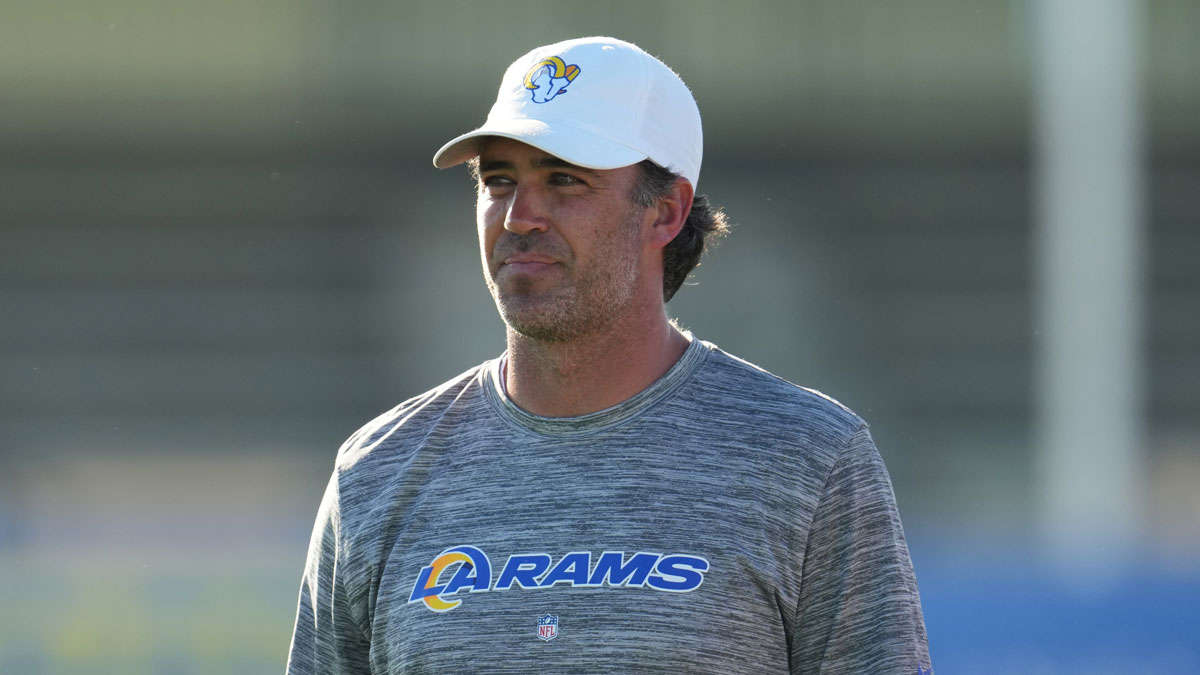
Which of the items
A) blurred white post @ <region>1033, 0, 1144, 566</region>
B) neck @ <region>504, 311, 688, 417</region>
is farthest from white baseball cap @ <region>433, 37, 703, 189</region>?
blurred white post @ <region>1033, 0, 1144, 566</region>

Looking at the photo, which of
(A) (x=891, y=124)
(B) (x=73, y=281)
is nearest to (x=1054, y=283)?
(A) (x=891, y=124)

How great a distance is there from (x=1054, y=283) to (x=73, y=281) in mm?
7579

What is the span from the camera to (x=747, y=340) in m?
11.7

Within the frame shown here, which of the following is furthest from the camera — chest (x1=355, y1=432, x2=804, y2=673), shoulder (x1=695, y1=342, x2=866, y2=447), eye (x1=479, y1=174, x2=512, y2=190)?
eye (x1=479, y1=174, x2=512, y2=190)

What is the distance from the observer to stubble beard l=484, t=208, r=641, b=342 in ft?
6.93

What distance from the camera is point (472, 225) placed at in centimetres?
1195

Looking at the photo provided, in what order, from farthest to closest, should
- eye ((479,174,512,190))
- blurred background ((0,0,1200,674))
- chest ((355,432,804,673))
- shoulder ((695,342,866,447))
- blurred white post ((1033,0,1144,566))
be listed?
blurred background ((0,0,1200,674)) < blurred white post ((1033,0,1144,566)) < eye ((479,174,512,190)) < shoulder ((695,342,866,447)) < chest ((355,432,804,673))

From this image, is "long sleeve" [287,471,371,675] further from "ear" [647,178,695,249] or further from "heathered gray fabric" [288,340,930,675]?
"ear" [647,178,695,249]

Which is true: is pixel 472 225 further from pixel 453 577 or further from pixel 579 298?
pixel 453 577

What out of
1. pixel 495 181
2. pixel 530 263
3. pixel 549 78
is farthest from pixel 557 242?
pixel 549 78

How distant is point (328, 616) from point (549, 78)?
32.4 inches

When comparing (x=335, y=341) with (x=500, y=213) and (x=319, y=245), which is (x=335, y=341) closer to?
(x=319, y=245)

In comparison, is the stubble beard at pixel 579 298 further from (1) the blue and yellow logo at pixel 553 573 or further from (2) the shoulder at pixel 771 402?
(1) the blue and yellow logo at pixel 553 573

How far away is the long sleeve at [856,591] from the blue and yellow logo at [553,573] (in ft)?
0.52
